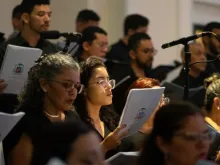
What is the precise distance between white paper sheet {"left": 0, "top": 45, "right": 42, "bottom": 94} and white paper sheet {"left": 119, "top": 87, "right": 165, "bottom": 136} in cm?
66

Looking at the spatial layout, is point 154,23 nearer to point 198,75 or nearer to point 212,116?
point 198,75

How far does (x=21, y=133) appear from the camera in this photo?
149 inches

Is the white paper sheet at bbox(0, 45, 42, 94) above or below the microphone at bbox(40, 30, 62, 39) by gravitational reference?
below

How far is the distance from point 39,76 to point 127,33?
3.27m

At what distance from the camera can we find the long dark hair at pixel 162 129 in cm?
302

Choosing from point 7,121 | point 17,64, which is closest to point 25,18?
point 17,64

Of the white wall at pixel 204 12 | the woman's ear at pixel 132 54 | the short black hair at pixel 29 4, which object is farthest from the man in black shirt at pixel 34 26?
the white wall at pixel 204 12

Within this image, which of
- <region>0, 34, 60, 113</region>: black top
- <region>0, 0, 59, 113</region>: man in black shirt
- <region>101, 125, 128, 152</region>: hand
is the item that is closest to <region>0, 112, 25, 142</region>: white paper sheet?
<region>101, 125, 128, 152</region>: hand

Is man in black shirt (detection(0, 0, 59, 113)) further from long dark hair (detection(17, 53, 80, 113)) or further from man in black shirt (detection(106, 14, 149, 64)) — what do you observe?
man in black shirt (detection(106, 14, 149, 64))

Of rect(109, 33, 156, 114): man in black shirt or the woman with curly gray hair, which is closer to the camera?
the woman with curly gray hair

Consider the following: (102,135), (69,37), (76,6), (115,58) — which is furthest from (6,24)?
(102,135)

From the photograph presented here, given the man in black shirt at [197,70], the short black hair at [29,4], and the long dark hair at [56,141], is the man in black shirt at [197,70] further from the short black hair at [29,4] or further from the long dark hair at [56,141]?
the long dark hair at [56,141]

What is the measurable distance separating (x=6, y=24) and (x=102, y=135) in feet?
12.0

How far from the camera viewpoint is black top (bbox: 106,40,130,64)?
22.5ft
